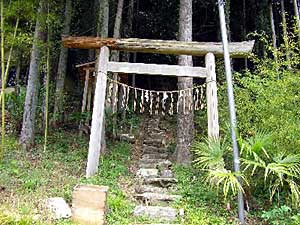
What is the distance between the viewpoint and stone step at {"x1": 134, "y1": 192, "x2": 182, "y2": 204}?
18.0 feet

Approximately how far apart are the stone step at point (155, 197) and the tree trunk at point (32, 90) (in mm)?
3604

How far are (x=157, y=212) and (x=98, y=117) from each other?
1.99 m

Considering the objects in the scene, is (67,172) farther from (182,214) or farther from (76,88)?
(76,88)

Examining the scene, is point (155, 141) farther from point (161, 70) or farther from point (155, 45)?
point (155, 45)

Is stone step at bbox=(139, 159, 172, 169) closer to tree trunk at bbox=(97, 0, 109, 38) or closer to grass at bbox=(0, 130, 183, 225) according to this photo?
grass at bbox=(0, 130, 183, 225)

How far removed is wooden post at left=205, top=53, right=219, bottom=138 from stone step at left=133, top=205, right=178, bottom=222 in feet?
4.80

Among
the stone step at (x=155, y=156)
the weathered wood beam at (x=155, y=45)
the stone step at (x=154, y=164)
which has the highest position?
the weathered wood beam at (x=155, y=45)

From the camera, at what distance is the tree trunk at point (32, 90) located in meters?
7.96

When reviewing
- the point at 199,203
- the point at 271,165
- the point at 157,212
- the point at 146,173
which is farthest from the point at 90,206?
the point at 271,165

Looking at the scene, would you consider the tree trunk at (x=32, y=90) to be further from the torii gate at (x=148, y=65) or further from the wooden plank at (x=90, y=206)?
the wooden plank at (x=90, y=206)

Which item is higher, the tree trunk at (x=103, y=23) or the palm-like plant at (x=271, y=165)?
the tree trunk at (x=103, y=23)

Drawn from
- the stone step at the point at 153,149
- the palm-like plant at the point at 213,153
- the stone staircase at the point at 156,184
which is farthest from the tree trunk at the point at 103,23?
the palm-like plant at the point at 213,153

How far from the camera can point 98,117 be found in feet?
20.4

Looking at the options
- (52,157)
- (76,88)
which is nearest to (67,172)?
(52,157)
